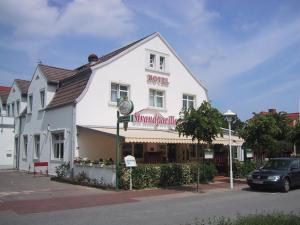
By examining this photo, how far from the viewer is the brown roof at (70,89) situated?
24048 mm

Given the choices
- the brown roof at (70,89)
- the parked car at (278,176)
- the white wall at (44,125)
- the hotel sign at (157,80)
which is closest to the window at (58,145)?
the white wall at (44,125)

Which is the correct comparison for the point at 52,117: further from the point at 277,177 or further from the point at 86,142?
the point at 277,177

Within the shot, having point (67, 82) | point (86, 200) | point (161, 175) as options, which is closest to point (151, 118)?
point (67, 82)

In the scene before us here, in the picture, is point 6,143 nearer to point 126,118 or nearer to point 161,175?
point 126,118

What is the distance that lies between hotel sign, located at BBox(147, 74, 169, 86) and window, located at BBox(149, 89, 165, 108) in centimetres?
61

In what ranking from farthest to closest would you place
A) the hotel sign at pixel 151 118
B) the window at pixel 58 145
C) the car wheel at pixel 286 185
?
the hotel sign at pixel 151 118, the window at pixel 58 145, the car wheel at pixel 286 185

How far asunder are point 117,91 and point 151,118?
305 centimetres

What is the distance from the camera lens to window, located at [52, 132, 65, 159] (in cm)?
2470

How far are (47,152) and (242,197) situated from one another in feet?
49.3

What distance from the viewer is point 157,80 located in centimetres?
2739

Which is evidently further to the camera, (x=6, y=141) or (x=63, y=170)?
(x=6, y=141)

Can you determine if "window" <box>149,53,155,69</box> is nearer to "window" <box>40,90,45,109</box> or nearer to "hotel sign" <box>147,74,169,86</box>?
"hotel sign" <box>147,74,169,86</box>

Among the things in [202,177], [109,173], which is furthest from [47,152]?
[202,177]

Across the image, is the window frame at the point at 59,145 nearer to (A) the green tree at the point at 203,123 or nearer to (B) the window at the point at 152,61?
(B) the window at the point at 152,61
